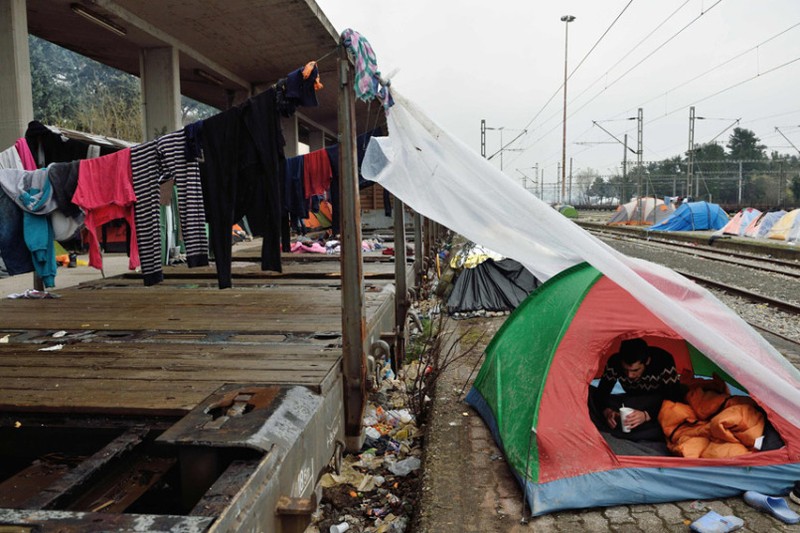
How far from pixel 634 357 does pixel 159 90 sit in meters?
11.5

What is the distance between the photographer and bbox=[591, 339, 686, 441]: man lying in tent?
3699 millimetres

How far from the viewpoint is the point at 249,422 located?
2.21 metres

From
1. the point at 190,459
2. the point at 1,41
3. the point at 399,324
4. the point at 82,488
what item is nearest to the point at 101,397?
the point at 82,488

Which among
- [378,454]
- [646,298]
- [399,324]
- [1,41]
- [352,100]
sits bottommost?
[378,454]

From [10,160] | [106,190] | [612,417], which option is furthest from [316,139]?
[612,417]

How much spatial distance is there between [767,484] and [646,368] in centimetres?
97

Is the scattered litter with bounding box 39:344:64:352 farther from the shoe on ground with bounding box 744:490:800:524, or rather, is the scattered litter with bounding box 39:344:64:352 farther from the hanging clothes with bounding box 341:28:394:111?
the shoe on ground with bounding box 744:490:800:524

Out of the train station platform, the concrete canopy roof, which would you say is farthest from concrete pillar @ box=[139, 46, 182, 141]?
the train station platform

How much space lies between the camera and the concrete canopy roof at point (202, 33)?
9953mm

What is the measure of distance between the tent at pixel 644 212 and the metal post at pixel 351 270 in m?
27.0

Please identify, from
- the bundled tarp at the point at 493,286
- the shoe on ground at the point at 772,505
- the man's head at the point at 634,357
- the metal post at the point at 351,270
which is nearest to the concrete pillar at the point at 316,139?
the bundled tarp at the point at 493,286

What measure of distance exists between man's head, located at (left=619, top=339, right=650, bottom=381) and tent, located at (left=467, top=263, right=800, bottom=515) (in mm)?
78

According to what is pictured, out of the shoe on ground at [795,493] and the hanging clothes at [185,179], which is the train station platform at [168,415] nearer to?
the hanging clothes at [185,179]

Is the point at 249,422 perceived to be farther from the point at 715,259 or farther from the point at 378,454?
the point at 715,259
